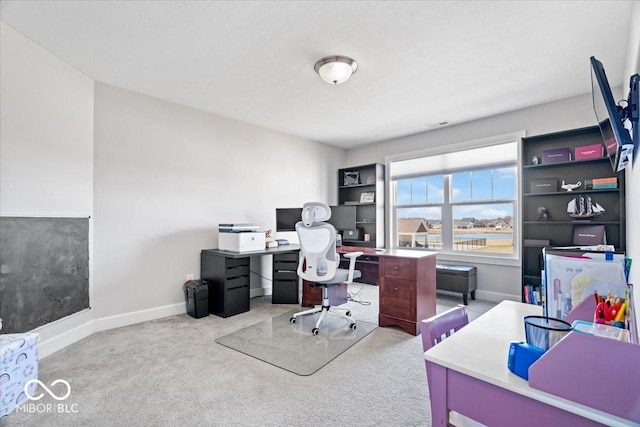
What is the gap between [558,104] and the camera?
12.4 ft

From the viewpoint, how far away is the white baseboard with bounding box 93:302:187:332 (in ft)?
10.4

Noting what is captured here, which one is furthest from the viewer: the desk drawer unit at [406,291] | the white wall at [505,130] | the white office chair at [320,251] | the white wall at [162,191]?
the white wall at [505,130]

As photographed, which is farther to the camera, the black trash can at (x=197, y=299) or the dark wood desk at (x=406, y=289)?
the black trash can at (x=197, y=299)

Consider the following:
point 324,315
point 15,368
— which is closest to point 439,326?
point 324,315

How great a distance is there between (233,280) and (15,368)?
198 cm

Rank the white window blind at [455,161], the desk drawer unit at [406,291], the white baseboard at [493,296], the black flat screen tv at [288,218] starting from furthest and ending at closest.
→ 1. the black flat screen tv at [288,218]
2. the white window blind at [455,161]
3. the white baseboard at [493,296]
4. the desk drawer unit at [406,291]

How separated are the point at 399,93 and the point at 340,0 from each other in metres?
1.68

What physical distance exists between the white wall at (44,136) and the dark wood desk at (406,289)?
3.09 metres

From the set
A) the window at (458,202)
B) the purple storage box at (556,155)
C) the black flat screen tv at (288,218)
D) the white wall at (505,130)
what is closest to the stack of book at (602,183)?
the purple storage box at (556,155)

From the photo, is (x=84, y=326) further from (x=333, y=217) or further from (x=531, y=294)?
(x=531, y=294)

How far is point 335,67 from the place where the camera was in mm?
2736

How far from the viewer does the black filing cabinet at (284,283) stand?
416 centimetres

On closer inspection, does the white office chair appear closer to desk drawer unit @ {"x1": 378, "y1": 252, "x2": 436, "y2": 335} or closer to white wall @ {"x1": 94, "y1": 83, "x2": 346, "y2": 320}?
desk drawer unit @ {"x1": 378, "y1": 252, "x2": 436, "y2": 335}

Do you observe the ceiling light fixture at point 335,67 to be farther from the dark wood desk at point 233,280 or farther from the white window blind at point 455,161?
the white window blind at point 455,161
